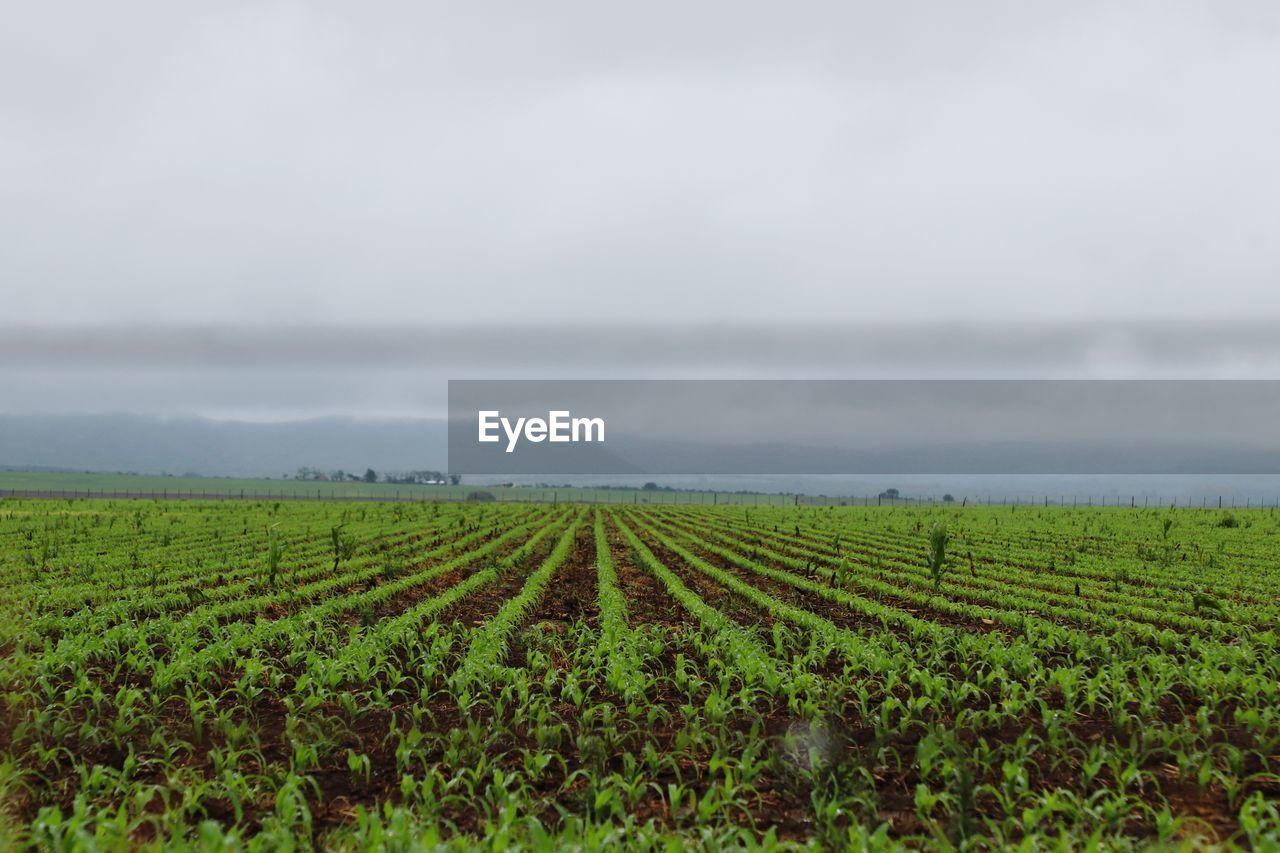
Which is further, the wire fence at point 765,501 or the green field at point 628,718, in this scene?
the wire fence at point 765,501

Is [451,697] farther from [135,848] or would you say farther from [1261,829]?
[1261,829]

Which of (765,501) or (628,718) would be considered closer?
(628,718)

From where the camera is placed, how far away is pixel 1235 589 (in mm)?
18156

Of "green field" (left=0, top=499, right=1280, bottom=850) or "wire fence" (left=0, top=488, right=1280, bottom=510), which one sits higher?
"green field" (left=0, top=499, right=1280, bottom=850)

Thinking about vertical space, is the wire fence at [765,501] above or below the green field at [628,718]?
below

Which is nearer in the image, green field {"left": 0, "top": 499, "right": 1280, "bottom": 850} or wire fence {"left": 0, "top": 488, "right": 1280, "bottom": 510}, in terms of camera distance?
green field {"left": 0, "top": 499, "right": 1280, "bottom": 850}

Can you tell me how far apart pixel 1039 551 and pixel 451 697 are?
1049 inches

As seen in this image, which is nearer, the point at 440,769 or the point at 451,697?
the point at 440,769

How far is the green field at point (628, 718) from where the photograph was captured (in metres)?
5.45

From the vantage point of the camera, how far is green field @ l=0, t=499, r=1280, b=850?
17.9 feet

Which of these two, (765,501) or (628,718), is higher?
(628,718)

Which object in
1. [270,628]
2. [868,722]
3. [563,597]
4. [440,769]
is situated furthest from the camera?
[563,597]

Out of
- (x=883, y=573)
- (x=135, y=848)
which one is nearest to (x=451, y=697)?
(x=135, y=848)

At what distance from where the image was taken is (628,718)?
7.79 metres
